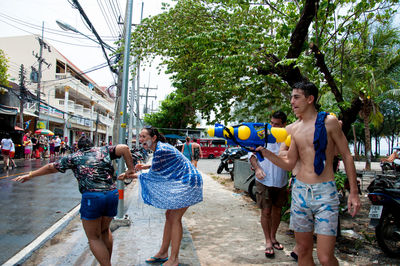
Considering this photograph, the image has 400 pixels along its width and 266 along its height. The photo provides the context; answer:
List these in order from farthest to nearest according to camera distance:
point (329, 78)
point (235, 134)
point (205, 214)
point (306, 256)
A: point (205, 214)
point (329, 78)
point (306, 256)
point (235, 134)

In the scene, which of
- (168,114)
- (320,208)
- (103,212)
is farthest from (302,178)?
(168,114)

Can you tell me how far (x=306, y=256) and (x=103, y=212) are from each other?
1899 millimetres

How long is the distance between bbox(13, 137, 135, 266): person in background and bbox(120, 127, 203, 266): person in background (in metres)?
0.39

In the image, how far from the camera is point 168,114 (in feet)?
116

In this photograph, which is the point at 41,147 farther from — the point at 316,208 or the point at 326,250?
the point at 326,250

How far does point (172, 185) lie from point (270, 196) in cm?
144

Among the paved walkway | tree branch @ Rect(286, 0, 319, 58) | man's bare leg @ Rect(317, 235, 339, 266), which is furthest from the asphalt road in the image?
tree branch @ Rect(286, 0, 319, 58)

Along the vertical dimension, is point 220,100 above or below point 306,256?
above

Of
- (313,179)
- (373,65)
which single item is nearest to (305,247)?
(313,179)

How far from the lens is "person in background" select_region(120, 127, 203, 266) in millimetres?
3117

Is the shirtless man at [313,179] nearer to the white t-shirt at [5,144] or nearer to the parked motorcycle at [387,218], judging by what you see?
the parked motorcycle at [387,218]

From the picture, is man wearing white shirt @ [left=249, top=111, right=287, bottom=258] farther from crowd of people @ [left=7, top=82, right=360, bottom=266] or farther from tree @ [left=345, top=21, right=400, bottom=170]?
tree @ [left=345, top=21, right=400, bottom=170]

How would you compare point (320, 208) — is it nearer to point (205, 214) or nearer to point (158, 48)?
point (205, 214)

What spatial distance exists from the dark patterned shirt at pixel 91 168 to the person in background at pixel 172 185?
1.48ft
